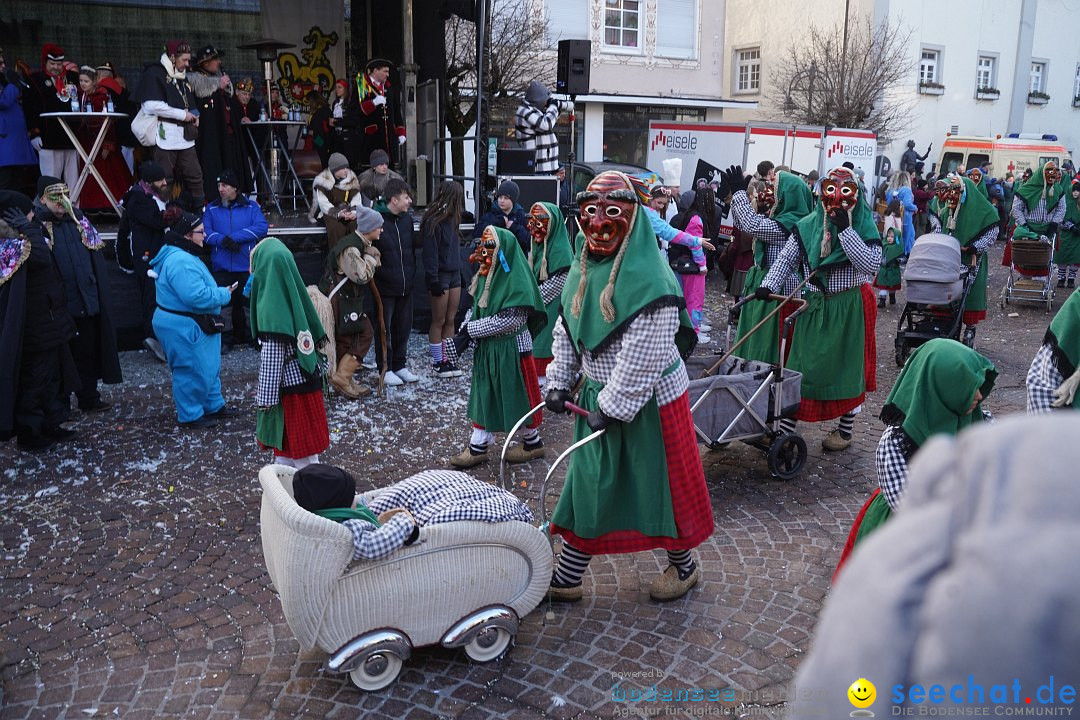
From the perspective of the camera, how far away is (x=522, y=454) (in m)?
7.04

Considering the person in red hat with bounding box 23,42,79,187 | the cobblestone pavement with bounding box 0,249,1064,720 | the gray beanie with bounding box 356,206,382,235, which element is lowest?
the cobblestone pavement with bounding box 0,249,1064,720

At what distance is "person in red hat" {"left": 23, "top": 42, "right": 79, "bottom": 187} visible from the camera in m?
11.3

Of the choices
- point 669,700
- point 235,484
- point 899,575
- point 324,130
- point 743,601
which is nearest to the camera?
point 899,575

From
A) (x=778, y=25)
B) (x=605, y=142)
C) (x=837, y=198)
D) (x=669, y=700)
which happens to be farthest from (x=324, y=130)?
(x=778, y=25)

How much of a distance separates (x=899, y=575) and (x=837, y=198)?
237 inches


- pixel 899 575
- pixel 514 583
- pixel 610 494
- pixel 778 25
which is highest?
pixel 778 25

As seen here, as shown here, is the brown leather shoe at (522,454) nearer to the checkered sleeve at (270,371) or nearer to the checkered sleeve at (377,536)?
the checkered sleeve at (270,371)

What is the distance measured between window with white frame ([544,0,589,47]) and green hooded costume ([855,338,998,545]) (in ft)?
80.8

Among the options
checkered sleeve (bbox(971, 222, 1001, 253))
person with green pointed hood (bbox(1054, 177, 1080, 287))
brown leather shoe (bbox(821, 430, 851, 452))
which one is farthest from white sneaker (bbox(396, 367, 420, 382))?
person with green pointed hood (bbox(1054, 177, 1080, 287))

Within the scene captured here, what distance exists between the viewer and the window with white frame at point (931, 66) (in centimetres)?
3023

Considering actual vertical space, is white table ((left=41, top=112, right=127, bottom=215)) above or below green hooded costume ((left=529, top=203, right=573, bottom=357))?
above

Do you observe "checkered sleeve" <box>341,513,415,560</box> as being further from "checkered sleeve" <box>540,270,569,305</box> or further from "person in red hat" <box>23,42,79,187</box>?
"person in red hat" <box>23,42,79,187</box>

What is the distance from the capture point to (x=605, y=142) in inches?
1154

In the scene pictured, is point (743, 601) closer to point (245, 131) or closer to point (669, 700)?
point (669, 700)
